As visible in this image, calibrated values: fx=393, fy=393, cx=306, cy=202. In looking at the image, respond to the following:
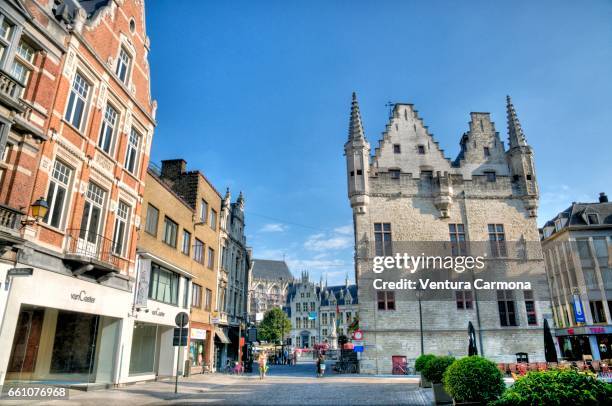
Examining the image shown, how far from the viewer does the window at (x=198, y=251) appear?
26.6m

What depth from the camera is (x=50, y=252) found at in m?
12.5

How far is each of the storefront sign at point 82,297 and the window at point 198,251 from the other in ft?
39.0

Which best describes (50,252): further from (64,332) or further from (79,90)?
(79,90)

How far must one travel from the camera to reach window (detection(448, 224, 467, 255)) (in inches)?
1246

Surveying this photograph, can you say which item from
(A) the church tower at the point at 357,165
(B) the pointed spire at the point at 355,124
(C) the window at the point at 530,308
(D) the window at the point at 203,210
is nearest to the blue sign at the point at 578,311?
(C) the window at the point at 530,308

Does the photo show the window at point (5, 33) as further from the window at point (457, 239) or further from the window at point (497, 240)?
the window at point (497, 240)

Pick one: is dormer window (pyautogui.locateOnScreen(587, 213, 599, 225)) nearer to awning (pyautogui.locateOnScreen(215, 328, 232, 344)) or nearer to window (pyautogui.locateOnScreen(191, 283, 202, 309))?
A: awning (pyautogui.locateOnScreen(215, 328, 232, 344))

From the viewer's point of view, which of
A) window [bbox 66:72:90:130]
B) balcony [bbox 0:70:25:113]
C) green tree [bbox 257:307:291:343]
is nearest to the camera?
balcony [bbox 0:70:25:113]

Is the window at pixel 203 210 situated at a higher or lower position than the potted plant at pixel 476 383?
higher

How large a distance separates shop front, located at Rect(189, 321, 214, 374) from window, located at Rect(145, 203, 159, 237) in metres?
7.78

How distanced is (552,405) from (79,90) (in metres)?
16.8

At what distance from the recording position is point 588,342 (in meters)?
39.2

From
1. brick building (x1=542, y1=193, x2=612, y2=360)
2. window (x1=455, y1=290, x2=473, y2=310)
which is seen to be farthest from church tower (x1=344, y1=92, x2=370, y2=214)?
brick building (x1=542, y1=193, x2=612, y2=360)

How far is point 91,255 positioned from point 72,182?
9.12ft
